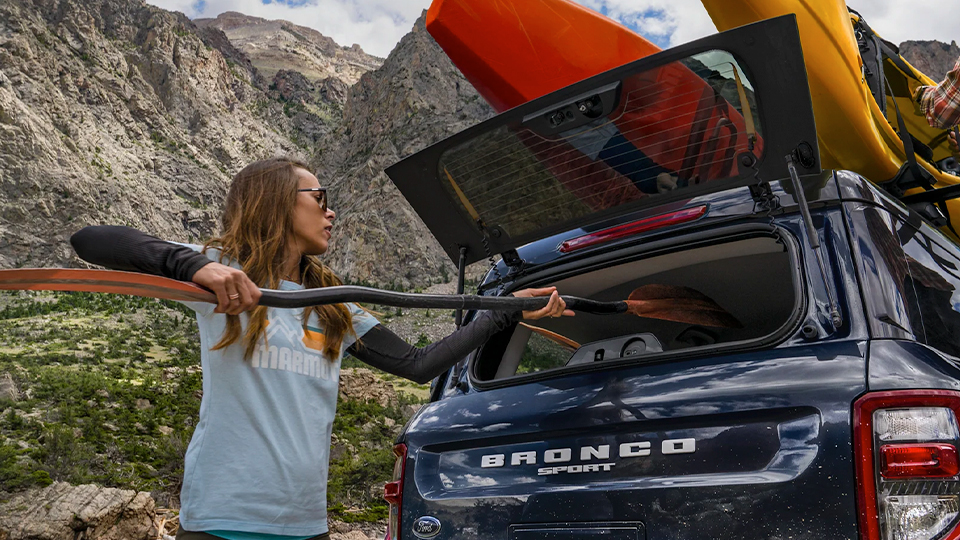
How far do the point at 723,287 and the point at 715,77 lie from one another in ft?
4.04

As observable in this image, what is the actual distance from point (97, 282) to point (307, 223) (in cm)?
90

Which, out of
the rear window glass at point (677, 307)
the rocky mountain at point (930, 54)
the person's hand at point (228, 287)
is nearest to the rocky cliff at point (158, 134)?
the rocky mountain at point (930, 54)

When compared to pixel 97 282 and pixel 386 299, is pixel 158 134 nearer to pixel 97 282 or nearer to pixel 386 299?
pixel 386 299

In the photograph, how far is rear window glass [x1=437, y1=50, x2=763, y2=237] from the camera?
252 cm

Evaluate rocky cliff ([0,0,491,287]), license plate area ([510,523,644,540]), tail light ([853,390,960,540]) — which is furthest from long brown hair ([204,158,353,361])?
rocky cliff ([0,0,491,287])

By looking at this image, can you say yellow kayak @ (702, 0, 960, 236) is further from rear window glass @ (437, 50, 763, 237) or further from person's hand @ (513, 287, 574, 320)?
person's hand @ (513, 287, 574, 320)

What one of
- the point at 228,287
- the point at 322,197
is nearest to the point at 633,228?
the point at 322,197

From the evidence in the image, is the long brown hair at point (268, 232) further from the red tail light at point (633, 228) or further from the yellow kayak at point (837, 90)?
the yellow kayak at point (837, 90)

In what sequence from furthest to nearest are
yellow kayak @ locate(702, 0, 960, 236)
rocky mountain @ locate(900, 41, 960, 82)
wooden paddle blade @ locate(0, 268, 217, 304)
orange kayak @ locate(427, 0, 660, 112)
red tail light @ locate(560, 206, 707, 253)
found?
rocky mountain @ locate(900, 41, 960, 82) → orange kayak @ locate(427, 0, 660, 112) → yellow kayak @ locate(702, 0, 960, 236) → red tail light @ locate(560, 206, 707, 253) → wooden paddle blade @ locate(0, 268, 217, 304)

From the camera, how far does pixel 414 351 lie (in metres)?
2.68

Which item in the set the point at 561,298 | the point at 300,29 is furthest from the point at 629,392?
the point at 300,29

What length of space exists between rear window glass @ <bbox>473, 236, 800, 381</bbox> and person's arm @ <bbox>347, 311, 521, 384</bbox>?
34 centimetres

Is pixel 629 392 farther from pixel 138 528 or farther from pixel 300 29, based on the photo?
pixel 300 29

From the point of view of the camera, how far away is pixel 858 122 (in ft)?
13.4
